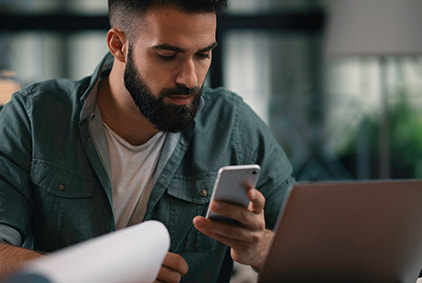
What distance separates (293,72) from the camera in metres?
3.13

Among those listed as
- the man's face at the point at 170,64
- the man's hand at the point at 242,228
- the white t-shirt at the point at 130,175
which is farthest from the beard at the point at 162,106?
the man's hand at the point at 242,228

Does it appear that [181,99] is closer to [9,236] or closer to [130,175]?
[130,175]

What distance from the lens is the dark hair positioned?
1194mm

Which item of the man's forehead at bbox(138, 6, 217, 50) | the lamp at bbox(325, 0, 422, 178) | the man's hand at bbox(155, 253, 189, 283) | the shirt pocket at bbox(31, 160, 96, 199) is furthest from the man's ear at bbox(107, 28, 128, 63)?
the lamp at bbox(325, 0, 422, 178)

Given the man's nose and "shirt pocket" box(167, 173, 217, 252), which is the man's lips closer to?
the man's nose

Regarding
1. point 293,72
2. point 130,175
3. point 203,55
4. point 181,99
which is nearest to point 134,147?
point 130,175

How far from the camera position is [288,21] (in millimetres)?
3109

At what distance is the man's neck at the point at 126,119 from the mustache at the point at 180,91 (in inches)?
5.8

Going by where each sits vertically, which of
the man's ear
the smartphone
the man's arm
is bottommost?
the man's arm

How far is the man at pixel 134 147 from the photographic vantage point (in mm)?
1220

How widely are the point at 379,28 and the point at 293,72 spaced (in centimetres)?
74

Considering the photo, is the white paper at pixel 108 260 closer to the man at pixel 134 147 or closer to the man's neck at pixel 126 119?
the man at pixel 134 147

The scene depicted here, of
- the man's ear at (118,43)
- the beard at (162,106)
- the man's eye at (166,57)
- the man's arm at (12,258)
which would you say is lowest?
the man's arm at (12,258)

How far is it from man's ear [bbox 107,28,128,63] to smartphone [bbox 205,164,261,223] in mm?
604
